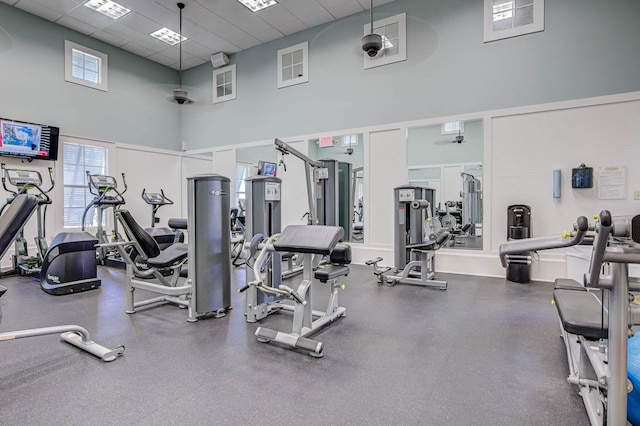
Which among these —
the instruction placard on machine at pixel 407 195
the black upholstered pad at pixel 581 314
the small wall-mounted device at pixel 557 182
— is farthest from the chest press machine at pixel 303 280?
the small wall-mounted device at pixel 557 182

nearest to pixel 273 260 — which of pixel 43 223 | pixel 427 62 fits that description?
pixel 427 62

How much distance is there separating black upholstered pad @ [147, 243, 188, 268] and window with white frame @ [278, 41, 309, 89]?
4817 millimetres

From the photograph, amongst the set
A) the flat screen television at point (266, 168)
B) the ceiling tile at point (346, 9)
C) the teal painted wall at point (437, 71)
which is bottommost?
the flat screen television at point (266, 168)

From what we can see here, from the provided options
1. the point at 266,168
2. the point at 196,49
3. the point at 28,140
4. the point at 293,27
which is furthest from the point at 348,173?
the point at 28,140

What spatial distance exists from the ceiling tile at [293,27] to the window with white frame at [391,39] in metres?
1.44

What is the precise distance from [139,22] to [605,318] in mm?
8432

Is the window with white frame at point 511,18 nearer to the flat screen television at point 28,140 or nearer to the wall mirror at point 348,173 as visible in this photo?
the wall mirror at point 348,173

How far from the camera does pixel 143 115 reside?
8.18m

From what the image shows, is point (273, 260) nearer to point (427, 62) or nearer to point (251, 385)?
point (251, 385)

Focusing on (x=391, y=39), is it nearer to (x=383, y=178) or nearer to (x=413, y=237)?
(x=383, y=178)

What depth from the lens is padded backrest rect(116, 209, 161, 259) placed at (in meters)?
3.69

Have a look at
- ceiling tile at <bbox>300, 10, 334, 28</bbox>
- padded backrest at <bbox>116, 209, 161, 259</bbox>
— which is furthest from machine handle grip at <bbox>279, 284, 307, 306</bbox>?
ceiling tile at <bbox>300, 10, 334, 28</bbox>

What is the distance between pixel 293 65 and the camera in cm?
736

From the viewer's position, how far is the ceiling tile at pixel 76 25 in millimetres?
6546
